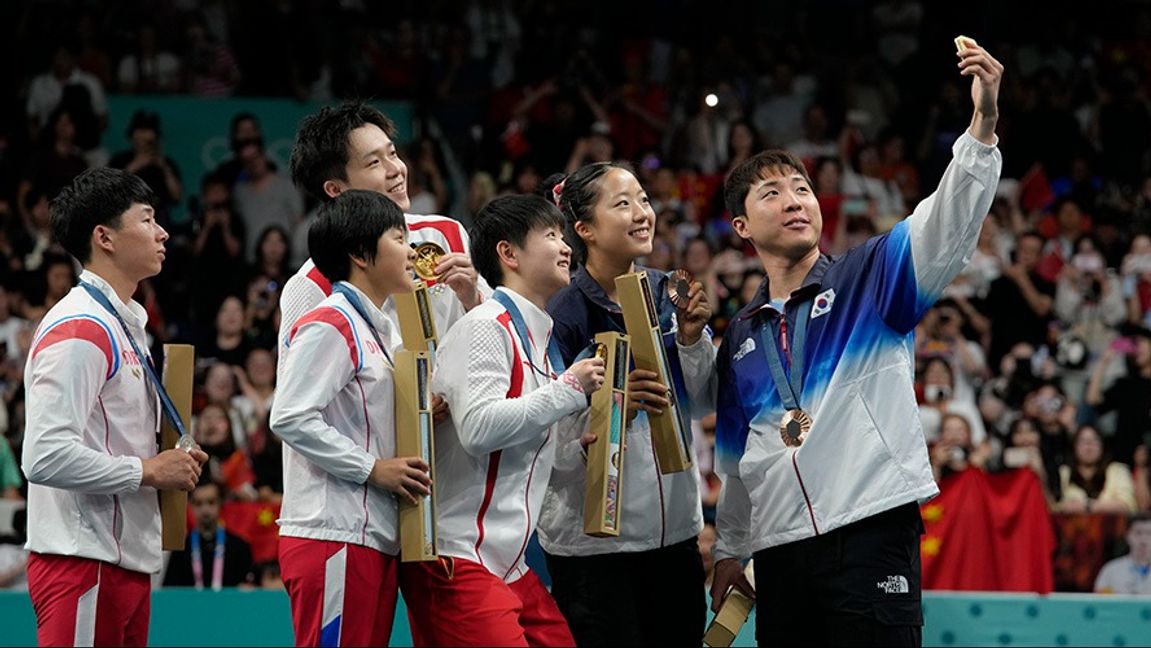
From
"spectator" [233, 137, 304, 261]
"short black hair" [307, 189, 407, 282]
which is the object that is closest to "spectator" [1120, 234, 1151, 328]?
"spectator" [233, 137, 304, 261]

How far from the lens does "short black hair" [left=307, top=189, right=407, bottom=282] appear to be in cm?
499

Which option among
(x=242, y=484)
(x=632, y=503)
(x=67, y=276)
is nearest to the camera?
(x=632, y=503)

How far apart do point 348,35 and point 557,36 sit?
6.34ft

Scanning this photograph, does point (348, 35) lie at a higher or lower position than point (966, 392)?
higher

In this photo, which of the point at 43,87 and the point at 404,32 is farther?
the point at 404,32

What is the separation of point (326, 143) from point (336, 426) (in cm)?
124

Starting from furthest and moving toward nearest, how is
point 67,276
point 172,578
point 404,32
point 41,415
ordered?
point 404,32 < point 67,276 < point 172,578 < point 41,415

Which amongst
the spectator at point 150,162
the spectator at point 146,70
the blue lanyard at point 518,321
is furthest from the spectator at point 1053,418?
the spectator at point 146,70

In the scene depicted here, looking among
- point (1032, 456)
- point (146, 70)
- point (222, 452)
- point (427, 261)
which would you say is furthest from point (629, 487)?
point (146, 70)

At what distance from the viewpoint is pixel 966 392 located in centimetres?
1130

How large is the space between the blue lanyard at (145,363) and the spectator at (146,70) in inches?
366

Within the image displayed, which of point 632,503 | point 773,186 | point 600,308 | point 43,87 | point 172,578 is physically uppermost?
point 43,87

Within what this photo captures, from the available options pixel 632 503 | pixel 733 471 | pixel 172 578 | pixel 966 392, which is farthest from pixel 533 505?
pixel 966 392

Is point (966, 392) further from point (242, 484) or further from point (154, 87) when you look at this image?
point (154, 87)
